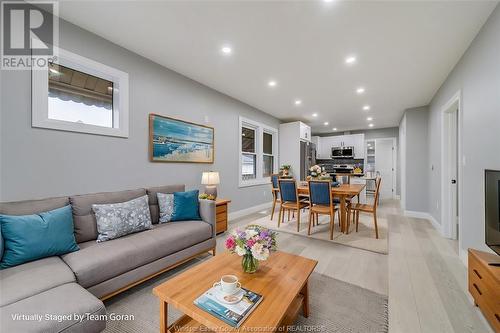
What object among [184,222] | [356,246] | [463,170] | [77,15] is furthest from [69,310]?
[463,170]

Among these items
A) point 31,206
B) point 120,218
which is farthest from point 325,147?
point 31,206

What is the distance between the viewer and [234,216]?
466cm

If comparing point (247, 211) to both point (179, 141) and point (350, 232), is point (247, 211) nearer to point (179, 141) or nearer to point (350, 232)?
point (350, 232)

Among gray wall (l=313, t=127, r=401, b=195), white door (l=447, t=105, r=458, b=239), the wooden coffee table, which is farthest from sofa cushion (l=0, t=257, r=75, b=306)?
gray wall (l=313, t=127, r=401, b=195)

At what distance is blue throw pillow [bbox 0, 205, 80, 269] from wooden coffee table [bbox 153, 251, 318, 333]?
3.64 feet

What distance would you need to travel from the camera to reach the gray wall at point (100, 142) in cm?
192

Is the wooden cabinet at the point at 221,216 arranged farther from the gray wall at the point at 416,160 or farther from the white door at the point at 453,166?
the gray wall at the point at 416,160

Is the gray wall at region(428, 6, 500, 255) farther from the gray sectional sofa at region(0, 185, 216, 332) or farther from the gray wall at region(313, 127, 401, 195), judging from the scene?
Answer: the gray wall at region(313, 127, 401, 195)

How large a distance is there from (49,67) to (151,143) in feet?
4.26

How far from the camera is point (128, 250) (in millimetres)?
1899

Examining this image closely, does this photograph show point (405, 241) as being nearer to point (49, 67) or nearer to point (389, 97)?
point (389, 97)

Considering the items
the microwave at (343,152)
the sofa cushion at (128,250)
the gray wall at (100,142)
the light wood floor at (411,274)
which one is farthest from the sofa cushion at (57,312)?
the microwave at (343,152)

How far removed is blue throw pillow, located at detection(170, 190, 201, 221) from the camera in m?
2.76

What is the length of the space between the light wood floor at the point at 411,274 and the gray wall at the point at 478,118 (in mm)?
482
